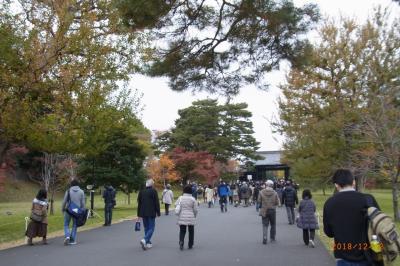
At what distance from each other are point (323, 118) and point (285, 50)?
1677 cm

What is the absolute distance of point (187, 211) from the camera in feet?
36.4

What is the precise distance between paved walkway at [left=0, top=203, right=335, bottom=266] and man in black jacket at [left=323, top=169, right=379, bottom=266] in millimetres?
4512

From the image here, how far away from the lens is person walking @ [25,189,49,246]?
12.4 m

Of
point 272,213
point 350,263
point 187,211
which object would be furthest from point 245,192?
point 350,263

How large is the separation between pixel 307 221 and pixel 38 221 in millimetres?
6714

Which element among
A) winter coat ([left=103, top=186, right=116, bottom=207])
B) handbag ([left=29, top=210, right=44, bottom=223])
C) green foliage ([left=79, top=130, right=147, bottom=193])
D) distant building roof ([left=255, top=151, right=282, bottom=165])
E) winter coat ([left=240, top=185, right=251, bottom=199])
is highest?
distant building roof ([left=255, top=151, right=282, bottom=165])

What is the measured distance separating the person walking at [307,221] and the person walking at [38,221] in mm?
6403

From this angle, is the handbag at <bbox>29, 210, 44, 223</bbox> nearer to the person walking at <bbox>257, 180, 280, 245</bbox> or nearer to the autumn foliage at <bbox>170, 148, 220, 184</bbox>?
the person walking at <bbox>257, 180, 280, 245</bbox>

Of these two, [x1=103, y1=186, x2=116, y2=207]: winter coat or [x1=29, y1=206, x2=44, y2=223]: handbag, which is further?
[x1=103, y1=186, x2=116, y2=207]: winter coat

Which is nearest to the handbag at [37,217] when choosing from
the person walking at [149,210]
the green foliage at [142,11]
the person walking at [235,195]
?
the person walking at [149,210]

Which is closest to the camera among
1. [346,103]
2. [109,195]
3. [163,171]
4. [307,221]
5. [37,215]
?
[307,221]

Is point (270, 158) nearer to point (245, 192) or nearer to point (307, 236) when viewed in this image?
point (245, 192)

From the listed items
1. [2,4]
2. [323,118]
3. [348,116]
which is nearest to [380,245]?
[2,4]

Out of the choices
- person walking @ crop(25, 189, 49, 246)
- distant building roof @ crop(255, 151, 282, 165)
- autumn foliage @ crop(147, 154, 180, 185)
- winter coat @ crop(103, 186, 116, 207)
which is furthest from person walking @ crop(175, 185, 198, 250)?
distant building roof @ crop(255, 151, 282, 165)
